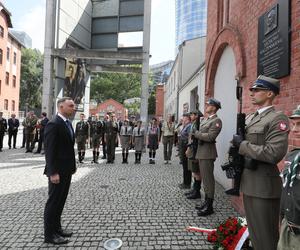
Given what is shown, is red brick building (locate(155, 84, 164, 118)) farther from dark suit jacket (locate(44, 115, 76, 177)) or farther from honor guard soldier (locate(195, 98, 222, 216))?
dark suit jacket (locate(44, 115, 76, 177))

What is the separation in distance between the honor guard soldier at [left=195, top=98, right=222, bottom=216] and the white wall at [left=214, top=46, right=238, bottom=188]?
1467mm

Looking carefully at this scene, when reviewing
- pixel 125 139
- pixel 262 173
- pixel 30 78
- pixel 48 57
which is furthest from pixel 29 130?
pixel 30 78

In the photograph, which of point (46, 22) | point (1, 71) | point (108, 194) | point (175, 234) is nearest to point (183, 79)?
point (46, 22)

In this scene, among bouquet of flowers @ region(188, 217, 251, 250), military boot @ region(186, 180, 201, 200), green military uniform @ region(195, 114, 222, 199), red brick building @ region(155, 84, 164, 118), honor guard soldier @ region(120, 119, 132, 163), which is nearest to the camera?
bouquet of flowers @ region(188, 217, 251, 250)

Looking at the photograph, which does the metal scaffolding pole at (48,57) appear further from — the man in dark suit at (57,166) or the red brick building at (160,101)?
the red brick building at (160,101)

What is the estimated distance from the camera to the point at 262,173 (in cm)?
311

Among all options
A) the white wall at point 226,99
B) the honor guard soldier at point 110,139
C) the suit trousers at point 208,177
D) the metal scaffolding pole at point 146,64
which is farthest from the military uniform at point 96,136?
the suit trousers at point 208,177

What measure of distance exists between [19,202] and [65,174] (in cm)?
248

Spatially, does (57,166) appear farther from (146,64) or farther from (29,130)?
(146,64)

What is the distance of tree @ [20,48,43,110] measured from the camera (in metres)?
61.2

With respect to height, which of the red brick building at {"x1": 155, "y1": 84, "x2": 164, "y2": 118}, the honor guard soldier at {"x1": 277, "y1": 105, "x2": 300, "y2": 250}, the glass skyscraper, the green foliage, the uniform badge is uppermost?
the glass skyscraper

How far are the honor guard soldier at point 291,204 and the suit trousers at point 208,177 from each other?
330 centimetres

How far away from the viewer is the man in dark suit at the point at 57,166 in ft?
13.5

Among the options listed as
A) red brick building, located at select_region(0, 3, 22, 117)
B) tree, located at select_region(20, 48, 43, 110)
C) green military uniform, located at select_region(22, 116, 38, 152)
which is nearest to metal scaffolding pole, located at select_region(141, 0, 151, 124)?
green military uniform, located at select_region(22, 116, 38, 152)
